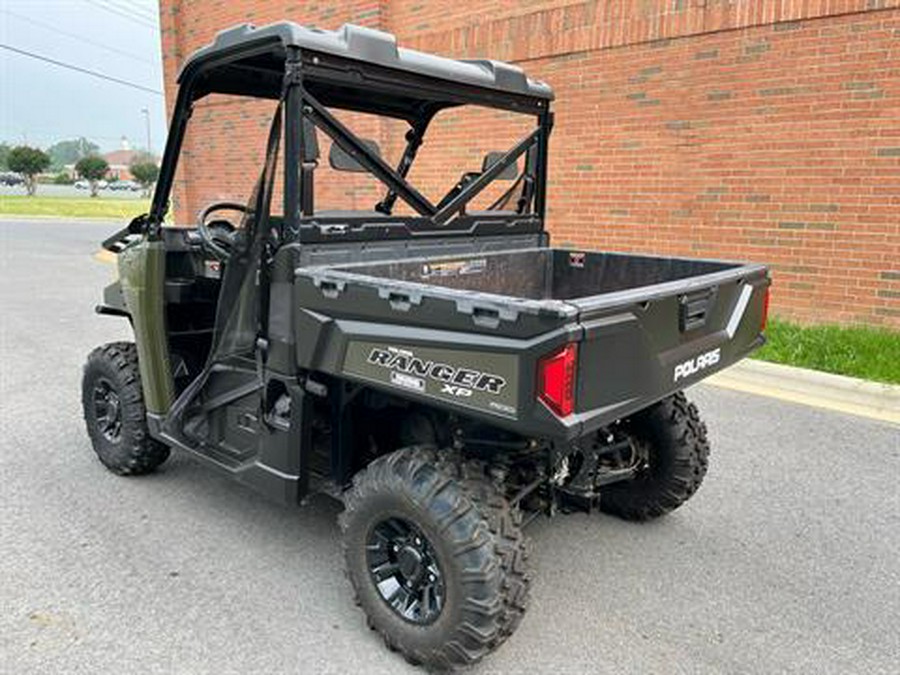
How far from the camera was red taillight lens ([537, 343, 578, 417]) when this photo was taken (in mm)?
2084

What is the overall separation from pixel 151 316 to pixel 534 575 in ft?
7.13

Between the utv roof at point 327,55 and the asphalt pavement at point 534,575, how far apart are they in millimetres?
2057

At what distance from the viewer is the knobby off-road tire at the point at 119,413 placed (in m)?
3.88

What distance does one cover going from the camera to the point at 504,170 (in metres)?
3.72

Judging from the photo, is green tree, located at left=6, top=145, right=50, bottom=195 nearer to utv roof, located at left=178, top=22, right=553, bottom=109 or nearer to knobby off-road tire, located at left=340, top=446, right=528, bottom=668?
utv roof, located at left=178, top=22, right=553, bottom=109

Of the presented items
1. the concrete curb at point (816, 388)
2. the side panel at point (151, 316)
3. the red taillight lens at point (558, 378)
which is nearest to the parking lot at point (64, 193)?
the concrete curb at point (816, 388)

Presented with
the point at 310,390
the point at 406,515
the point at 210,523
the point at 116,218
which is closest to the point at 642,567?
the point at 406,515

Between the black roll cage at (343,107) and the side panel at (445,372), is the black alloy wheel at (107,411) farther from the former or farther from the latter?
the side panel at (445,372)

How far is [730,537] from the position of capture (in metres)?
3.48

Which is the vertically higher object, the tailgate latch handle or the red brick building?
the red brick building

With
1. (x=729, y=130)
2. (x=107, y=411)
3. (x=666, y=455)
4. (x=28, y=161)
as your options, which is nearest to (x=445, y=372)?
(x=666, y=455)

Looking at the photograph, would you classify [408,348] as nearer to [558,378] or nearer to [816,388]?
[558,378]

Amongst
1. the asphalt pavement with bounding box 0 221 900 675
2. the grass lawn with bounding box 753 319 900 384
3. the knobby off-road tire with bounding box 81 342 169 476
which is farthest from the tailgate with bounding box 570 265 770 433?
the grass lawn with bounding box 753 319 900 384

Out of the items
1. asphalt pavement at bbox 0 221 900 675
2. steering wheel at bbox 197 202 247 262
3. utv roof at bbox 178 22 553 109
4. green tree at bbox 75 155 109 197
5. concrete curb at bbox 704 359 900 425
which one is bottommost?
asphalt pavement at bbox 0 221 900 675
